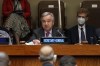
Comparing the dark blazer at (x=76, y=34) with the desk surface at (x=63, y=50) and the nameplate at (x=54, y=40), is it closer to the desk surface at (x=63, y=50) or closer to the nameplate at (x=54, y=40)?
the nameplate at (x=54, y=40)

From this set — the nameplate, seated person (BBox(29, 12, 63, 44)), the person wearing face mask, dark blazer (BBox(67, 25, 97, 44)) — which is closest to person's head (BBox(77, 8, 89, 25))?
the person wearing face mask

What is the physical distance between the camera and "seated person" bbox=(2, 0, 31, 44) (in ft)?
20.3

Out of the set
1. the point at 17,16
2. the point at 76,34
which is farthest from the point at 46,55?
the point at 17,16

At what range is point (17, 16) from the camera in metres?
6.29

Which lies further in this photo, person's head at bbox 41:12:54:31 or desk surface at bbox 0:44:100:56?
person's head at bbox 41:12:54:31

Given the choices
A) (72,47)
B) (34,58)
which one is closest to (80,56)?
(72,47)

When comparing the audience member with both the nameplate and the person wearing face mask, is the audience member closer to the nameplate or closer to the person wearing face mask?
the nameplate

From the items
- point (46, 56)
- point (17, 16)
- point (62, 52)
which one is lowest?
point (62, 52)

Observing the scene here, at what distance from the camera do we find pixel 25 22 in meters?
6.38

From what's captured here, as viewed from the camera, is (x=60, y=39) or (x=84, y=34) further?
(x=84, y=34)

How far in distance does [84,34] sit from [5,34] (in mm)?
1315

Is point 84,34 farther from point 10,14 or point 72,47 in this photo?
point 10,14

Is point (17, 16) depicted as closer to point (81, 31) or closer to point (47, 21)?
point (81, 31)

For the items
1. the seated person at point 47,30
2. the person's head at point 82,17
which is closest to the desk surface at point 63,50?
the seated person at point 47,30
